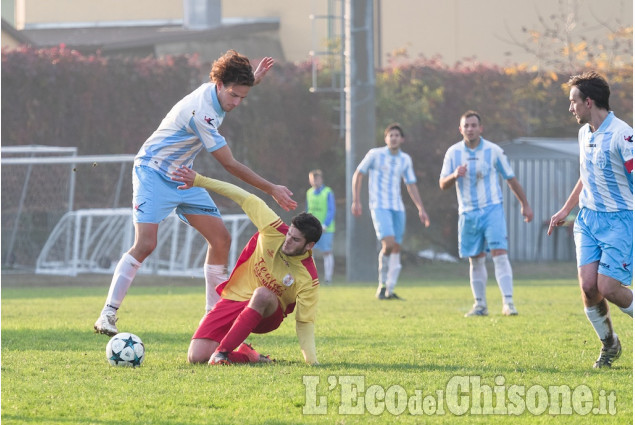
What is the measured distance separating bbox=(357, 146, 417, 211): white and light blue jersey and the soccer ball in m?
8.27

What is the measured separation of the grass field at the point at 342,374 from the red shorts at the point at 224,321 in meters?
0.28

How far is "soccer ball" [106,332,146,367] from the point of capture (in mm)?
7348

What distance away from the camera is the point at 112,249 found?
2192 cm

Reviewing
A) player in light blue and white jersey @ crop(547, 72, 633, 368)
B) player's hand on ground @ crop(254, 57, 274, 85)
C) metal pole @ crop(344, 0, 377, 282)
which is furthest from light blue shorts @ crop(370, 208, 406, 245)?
player in light blue and white jersey @ crop(547, 72, 633, 368)

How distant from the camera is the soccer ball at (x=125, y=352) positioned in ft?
24.1

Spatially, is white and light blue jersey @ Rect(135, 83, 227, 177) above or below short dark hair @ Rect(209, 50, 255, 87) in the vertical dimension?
below

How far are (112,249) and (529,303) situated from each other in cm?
1036

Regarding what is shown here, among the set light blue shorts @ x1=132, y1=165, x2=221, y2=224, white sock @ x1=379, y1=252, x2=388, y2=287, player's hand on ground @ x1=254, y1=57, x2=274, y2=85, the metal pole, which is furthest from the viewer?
the metal pole

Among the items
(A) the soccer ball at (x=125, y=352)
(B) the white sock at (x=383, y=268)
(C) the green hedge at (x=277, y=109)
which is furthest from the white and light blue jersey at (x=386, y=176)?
(C) the green hedge at (x=277, y=109)

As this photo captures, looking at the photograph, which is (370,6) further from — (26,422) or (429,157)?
(26,422)

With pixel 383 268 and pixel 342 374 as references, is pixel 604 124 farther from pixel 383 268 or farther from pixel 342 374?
pixel 383 268

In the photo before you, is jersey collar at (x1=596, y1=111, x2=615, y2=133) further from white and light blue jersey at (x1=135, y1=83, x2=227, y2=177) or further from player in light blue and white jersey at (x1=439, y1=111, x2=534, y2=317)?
player in light blue and white jersey at (x1=439, y1=111, x2=534, y2=317)

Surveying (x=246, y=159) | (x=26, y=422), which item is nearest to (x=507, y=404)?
(x=26, y=422)

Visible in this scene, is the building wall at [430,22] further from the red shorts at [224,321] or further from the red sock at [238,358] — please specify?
the red sock at [238,358]
